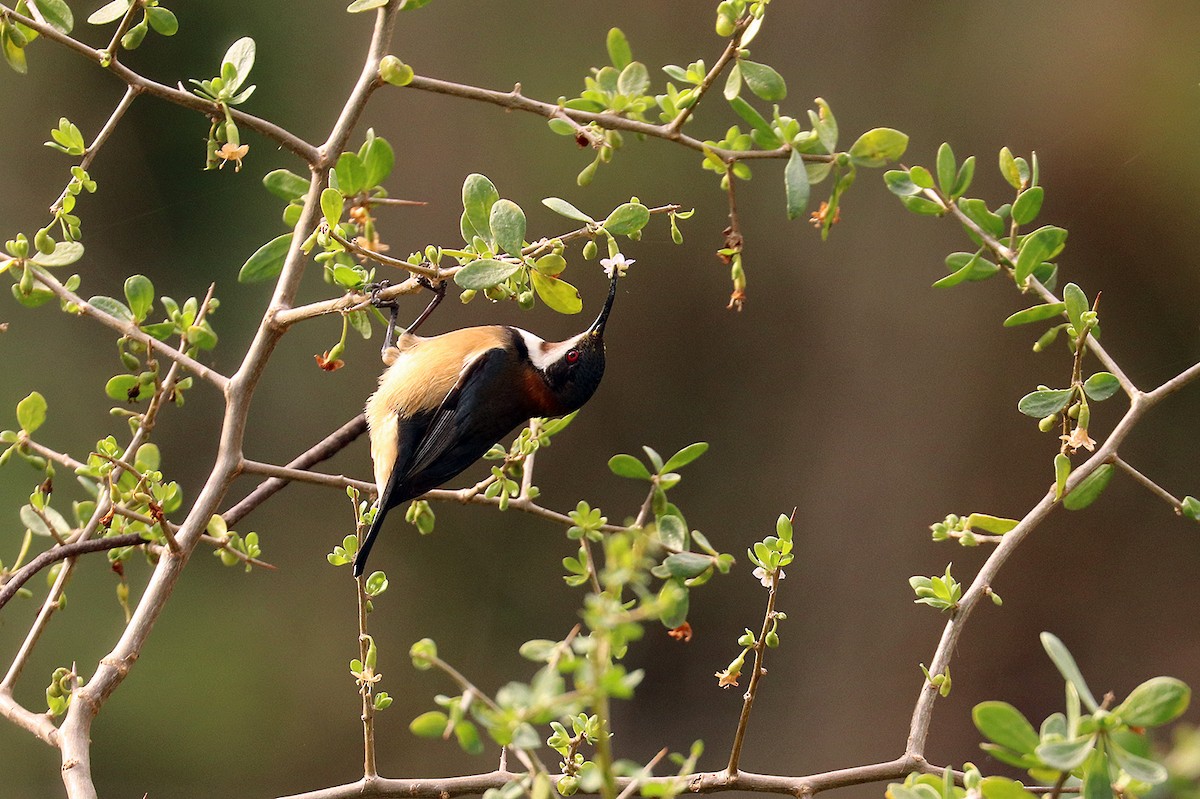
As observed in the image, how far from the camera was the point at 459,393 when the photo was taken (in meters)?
1.67

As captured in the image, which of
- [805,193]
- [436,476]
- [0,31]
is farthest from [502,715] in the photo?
[436,476]

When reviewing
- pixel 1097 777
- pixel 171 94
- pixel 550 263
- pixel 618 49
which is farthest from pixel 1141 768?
pixel 171 94

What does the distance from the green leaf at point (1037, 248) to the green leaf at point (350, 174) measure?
544 mm

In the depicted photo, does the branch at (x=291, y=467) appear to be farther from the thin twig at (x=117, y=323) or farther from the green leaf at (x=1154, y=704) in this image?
the green leaf at (x=1154, y=704)

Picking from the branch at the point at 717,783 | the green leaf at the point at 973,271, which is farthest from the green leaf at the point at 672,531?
the green leaf at the point at 973,271

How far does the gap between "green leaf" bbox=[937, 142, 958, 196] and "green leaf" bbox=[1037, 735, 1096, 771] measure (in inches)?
19.4

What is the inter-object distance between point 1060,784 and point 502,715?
1.08 ft

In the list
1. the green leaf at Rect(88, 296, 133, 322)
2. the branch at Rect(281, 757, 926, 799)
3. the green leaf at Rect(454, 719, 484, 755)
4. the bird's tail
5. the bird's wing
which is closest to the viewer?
the green leaf at Rect(454, 719, 484, 755)

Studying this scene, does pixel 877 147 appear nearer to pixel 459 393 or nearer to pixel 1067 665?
pixel 1067 665

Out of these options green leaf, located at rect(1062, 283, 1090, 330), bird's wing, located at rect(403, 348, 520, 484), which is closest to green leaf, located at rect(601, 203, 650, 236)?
green leaf, located at rect(1062, 283, 1090, 330)

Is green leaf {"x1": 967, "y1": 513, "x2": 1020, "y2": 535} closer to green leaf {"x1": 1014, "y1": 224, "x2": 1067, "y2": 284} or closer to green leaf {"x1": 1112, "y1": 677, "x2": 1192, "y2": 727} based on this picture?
green leaf {"x1": 1014, "y1": 224, "x2": 1067, "y2": 284}

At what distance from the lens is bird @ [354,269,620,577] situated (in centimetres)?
158

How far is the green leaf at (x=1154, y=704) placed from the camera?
604 millimetres

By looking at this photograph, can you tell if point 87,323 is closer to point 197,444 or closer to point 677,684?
point 197,444
